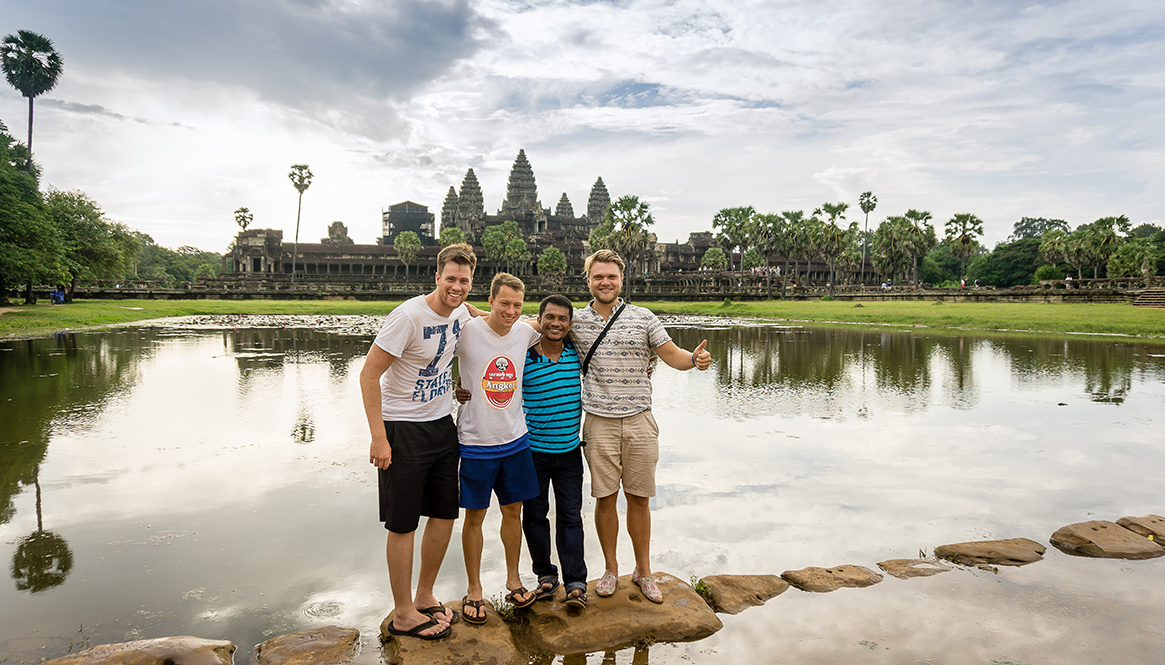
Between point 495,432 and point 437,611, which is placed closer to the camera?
point 437,611

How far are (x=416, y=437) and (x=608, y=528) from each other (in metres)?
1.42

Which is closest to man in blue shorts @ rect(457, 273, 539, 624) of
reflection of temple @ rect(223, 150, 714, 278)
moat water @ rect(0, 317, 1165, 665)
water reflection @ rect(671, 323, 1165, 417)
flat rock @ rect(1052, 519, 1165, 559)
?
moat water @ rect(0, 317, 1165, 665)

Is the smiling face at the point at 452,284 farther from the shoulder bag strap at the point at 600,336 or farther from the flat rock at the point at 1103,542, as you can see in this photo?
the flat rock at the point at 1103,542

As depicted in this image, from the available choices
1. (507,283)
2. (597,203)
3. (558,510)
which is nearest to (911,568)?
(558,510)

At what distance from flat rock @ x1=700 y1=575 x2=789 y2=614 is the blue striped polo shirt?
1326 mm

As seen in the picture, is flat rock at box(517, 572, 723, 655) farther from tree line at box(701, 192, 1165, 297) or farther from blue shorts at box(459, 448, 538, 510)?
tree line at box(701, 192, 1165, 297)

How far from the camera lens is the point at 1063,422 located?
9453mm

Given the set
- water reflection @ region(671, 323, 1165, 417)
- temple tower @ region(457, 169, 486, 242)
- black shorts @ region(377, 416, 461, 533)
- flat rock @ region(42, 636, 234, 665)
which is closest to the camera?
flat rock @ region(42, 636, 234, 665)

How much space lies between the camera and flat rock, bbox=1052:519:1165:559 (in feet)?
15.8

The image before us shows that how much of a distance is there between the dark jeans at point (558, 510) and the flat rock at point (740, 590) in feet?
2.88

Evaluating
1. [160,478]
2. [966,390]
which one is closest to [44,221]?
[160,478]

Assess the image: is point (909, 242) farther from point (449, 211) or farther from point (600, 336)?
point (449, 211)

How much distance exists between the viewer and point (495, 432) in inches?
155

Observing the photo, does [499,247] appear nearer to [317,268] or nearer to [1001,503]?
[317,268]
